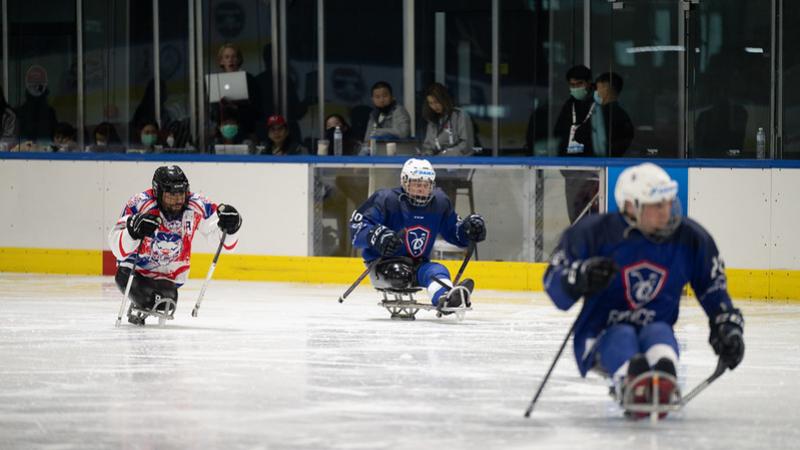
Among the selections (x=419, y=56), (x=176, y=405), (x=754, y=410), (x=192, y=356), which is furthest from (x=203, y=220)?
(x=419, y=56)

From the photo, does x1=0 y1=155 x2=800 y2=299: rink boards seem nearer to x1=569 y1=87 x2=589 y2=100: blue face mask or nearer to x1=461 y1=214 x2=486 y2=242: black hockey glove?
A: x1=569 y1=87 x2=589 y2=100: blue face mask

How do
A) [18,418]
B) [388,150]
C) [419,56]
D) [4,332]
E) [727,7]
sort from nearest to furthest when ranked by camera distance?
A: [18,418], [4,332], [727,7], [388,150], [419,56]

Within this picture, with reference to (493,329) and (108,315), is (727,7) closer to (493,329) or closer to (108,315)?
(493,329)

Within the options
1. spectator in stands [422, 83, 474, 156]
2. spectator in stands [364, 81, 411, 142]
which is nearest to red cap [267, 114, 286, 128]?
spectator in stands [364, 81, 411, 142]

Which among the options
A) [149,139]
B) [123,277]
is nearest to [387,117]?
[149,139]

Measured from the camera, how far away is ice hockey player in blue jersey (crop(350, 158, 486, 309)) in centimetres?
933

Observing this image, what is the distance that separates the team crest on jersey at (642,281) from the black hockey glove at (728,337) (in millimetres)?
227

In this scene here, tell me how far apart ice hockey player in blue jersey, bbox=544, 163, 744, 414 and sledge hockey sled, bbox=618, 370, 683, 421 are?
0.04 ft

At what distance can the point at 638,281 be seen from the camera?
17.8ft

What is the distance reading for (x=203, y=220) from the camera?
8.91 metres

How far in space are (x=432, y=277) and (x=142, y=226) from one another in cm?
176

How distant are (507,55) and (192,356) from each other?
6.22 m

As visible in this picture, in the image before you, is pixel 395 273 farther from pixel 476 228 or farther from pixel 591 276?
pixel 591 276

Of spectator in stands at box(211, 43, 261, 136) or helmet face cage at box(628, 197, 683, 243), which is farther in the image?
spectator in stands at box(211, 43, 261, 136)
